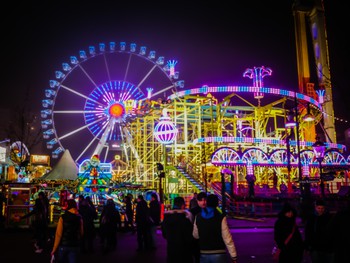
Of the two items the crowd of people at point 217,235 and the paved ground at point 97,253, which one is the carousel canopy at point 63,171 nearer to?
the paved ground at point 97,253

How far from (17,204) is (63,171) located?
6.26 meters

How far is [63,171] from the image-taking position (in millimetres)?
24375

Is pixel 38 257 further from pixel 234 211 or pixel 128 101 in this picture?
pixel 128 101

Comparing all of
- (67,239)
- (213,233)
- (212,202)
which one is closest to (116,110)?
(67,239)

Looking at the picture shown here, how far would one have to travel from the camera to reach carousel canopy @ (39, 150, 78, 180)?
23903mm

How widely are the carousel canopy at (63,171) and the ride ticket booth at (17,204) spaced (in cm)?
507

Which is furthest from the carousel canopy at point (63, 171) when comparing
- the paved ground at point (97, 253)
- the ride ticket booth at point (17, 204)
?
the paved ground at point (97, 253)

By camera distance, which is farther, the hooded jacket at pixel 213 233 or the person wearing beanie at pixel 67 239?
the person wearing beanie at pixel 67 239

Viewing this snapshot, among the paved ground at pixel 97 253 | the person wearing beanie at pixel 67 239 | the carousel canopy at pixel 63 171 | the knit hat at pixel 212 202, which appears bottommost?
the paved ground at pixel 97 253

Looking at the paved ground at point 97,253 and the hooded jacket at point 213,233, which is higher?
the hooded jacket at point 213,233

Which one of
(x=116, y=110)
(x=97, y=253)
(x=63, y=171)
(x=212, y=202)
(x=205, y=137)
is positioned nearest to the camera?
(x=212, y=202)

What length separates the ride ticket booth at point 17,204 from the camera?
17.9 m

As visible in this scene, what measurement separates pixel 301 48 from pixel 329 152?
2364 centimetres

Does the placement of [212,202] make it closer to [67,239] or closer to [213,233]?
[213,233]
